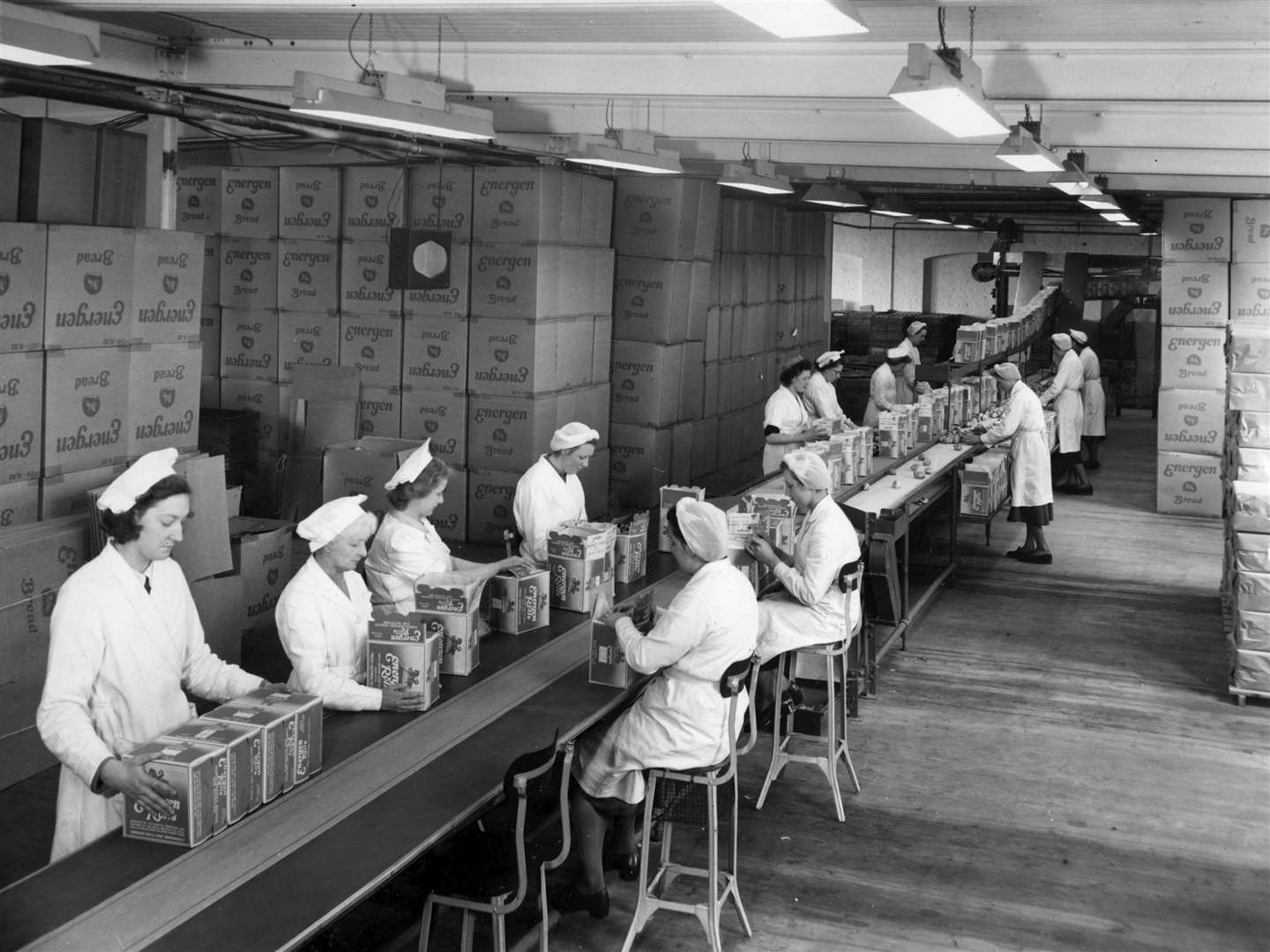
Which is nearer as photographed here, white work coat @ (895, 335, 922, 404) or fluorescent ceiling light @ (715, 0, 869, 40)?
fluorescent ceiling light @ (715, 0, 869, 40)

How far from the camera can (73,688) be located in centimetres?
322

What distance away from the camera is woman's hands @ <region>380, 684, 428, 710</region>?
3801 millimetres

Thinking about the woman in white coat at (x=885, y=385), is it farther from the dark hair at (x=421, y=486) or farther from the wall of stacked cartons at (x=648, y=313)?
the dark hair at (x=421, y=486)

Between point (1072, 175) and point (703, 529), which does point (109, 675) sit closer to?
point (703, 529)

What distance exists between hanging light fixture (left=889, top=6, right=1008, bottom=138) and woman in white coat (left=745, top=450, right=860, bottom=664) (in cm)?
162

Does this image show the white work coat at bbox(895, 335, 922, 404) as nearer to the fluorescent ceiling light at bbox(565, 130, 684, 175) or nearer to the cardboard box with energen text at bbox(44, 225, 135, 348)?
the fluorescent ceiling light at bbox(565, 130, 684, 175)

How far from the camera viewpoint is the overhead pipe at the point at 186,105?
18.0ft

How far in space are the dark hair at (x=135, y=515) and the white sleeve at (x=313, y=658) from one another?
0.56m

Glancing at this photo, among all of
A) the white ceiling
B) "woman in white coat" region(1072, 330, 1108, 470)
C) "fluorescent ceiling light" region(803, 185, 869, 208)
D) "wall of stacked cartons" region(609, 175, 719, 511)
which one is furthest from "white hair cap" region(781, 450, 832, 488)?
"woman in white coat" region(1072, 330, 1108, 470)

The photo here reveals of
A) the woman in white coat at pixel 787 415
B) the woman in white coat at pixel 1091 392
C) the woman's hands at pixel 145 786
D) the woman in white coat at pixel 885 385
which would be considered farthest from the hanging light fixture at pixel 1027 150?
the woman in white coat at pixel 1091 392

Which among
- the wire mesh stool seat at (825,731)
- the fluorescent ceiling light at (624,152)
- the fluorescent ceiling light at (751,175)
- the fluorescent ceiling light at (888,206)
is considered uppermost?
the fluorescent ceiling light at (888,206)

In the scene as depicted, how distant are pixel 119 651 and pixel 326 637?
674mm

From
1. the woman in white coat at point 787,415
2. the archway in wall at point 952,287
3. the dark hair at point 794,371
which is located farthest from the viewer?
the archway in wall at point 952,287

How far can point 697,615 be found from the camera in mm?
4086
